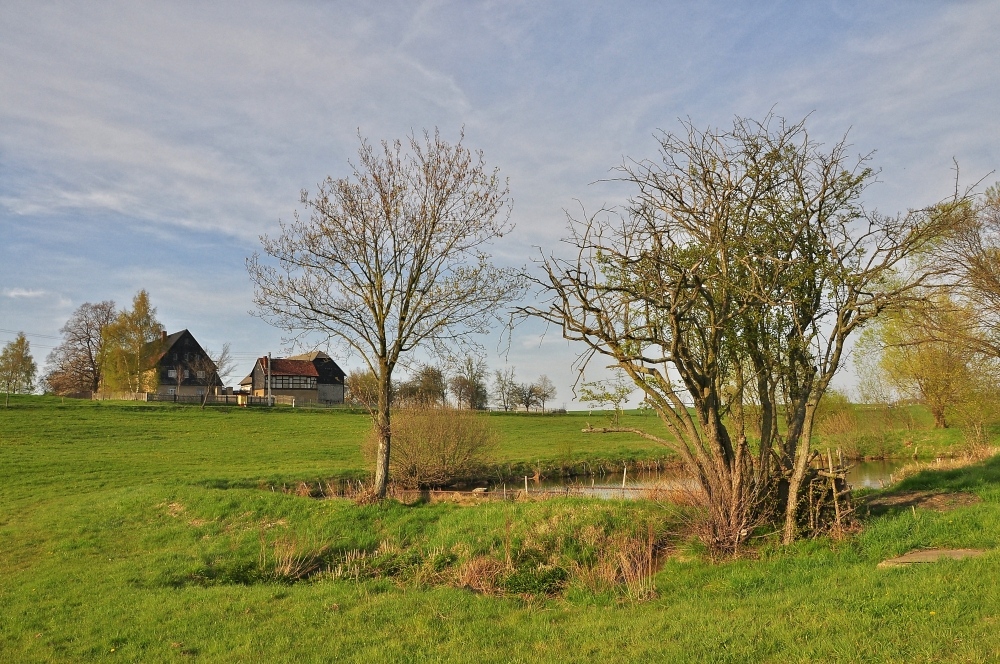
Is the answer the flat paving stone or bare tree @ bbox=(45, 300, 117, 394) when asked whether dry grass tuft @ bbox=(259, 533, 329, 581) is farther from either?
bare tree @ bbox=(45, 300, 117, 394)

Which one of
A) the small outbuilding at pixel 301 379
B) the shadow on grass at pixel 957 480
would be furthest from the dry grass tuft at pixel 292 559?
→ the small outbuilding at pixel 301 379

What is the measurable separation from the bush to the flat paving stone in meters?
17.2

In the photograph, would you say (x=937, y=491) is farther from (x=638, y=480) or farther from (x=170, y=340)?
(x=170, y=340)

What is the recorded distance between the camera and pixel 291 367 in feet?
281

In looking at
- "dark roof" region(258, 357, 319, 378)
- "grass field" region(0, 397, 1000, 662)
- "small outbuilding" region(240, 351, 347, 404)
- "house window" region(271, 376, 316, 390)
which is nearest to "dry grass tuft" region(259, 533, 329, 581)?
"grass field" region(0, 397, 1000, 662)

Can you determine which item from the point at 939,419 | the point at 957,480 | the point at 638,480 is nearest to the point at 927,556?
the point at 957,480

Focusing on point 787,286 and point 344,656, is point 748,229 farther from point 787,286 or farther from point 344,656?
point 344,656

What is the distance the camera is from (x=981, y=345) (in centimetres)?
2477

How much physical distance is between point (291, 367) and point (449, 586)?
3084 inches

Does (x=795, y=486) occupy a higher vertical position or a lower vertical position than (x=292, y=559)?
higher

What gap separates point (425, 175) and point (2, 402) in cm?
4288

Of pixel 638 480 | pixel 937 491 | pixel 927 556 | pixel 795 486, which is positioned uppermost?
pixel 795 486

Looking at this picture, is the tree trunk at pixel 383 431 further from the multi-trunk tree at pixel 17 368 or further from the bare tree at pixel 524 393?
the bare tree at pixel 524 393

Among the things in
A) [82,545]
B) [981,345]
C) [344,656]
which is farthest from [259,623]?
[981,345]
